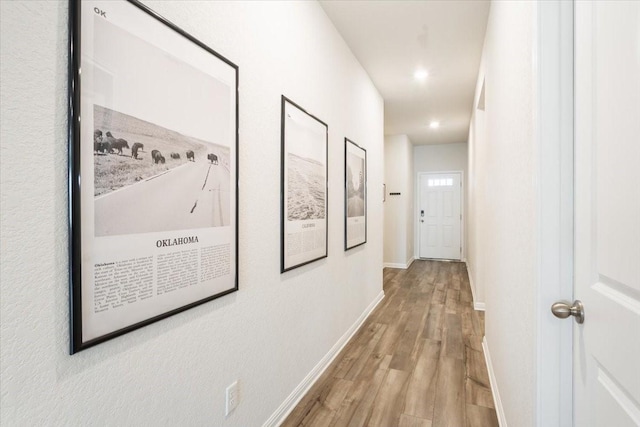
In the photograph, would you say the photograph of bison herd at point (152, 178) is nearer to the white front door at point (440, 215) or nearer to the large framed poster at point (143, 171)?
the large framed poster at point (143, 171)

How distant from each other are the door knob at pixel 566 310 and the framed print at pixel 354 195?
1941 mm

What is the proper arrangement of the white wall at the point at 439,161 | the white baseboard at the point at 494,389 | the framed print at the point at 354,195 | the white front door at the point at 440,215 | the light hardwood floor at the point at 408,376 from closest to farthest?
the white baseboard at the point at 494,389
the light hardwood floor at the point at 408,376
the framed print at the point at 354,195
the white wall at the point at 439,161
the white front door at the point at 440,215

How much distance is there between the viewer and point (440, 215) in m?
7.55

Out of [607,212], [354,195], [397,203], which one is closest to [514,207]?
[607,212]

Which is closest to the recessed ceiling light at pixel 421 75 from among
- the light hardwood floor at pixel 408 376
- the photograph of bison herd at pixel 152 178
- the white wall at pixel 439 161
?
the light hardwood floor at pixel 408 376

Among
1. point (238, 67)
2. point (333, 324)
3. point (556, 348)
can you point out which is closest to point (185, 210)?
point (238, 67)

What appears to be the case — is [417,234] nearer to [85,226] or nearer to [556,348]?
[556,348]

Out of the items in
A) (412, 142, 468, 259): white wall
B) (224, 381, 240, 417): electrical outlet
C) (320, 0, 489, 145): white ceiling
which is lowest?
(224, 381, 240, 417): electrical outlet

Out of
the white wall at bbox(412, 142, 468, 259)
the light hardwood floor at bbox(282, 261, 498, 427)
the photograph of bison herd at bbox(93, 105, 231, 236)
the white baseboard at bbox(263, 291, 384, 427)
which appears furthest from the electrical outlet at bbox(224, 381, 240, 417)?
the white wall at bbox(412, 142, 468, 259)

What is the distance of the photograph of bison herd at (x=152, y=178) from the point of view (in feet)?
3.04

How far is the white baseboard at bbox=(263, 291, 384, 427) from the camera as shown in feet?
6.03

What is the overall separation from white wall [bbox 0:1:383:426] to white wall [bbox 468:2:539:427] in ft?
3.68

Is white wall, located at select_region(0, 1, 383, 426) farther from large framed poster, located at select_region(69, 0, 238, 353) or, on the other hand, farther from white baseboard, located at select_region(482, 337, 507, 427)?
white baseboard, located at select_region(482, 337, 507, 427)

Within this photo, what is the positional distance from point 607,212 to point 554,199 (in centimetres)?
24
